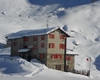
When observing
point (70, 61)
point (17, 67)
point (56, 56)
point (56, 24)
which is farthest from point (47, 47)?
point (56, 24)

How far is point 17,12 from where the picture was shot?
447ft

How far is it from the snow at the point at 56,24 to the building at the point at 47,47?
2581 mm

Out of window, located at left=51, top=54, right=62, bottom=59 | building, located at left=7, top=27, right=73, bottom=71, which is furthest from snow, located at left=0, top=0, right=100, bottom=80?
window, located at left=51, top=54, right=62, bottom=59

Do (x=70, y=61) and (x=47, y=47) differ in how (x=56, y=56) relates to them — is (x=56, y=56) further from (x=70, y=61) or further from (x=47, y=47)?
(x=70, y=61)

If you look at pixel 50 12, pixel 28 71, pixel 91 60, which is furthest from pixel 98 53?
pixel 50 12

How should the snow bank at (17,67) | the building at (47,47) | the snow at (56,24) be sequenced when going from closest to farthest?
the snow bank at (17,67), the snow at (56,24), the building at (47,47)

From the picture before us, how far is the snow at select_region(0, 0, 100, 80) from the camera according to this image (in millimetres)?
48519

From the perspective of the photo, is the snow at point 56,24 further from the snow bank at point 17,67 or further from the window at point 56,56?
the window at point 56,56

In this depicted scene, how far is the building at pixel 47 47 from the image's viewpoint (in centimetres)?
5569

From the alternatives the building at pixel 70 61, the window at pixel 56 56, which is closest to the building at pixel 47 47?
the window at pixel 56 56

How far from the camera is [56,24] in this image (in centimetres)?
10619

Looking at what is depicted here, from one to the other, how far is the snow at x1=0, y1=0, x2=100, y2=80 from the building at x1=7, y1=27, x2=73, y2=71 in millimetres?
2581

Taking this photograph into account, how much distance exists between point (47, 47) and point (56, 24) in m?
50.8

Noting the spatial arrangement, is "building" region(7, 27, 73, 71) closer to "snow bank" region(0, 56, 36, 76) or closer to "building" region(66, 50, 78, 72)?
"building" region(66, 50, 78, 72)
